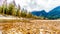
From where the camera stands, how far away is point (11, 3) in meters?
1.53

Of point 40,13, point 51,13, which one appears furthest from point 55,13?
point 40,13

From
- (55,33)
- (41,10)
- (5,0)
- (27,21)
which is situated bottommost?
(55,33)

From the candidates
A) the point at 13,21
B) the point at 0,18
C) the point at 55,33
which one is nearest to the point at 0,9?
the point at 0,18

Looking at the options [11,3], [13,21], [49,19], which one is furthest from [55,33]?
[11,3]

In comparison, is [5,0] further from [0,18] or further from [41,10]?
[41,10]

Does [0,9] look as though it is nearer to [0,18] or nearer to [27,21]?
[0,18]

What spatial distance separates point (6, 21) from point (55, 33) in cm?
60

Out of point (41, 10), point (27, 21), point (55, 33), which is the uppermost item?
point (41, 10)

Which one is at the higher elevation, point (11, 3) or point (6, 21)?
point (11, 3)

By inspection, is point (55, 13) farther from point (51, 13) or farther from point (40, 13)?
point (40, 13)

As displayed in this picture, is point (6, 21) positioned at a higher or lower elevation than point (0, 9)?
lower

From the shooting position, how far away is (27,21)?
1.52m

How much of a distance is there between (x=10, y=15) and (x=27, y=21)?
0.72ft

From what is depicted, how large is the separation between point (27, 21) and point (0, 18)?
1.09ft
